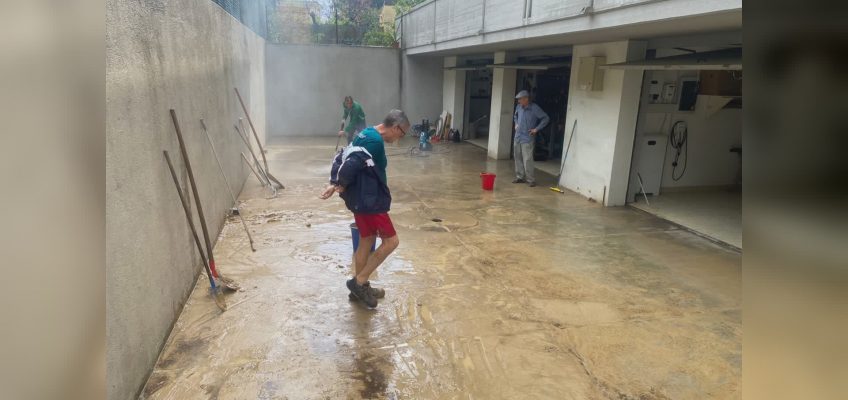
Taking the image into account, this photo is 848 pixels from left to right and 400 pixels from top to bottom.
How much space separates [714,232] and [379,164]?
4.78 meters

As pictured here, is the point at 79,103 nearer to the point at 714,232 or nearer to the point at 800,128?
the point at 800,128

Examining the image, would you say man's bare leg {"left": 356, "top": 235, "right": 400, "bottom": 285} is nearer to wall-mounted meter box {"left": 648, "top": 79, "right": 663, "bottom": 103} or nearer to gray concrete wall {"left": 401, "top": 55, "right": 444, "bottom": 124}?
wall-mounted meter box {"left": 648, "top": 79, "right": 663, "bottom": 103}

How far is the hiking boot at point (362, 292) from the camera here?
4.21 metres

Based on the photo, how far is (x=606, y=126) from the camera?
7.66 m

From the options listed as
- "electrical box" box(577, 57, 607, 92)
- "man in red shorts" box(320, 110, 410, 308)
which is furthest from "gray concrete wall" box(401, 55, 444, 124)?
"man in red shorts" box(320, 110, 410, 308)

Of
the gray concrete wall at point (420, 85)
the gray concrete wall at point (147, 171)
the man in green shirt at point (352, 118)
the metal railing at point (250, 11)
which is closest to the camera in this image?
the gray concrete wall at point (147, 171)

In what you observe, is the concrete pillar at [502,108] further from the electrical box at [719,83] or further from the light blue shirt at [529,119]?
the electrical box at [719,83]

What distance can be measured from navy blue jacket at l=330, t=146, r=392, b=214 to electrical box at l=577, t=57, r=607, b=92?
200 inches

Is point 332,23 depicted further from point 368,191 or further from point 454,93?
point 368,191

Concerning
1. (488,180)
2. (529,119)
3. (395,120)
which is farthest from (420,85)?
(395,120)

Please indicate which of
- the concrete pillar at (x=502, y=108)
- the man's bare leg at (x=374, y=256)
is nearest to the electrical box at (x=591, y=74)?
the concrete pillar at (x=502, y=108)

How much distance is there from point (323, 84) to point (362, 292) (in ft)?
40.7

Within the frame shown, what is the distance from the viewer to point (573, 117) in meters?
8.66

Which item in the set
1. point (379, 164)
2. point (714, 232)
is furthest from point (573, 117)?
point (379, 164)
